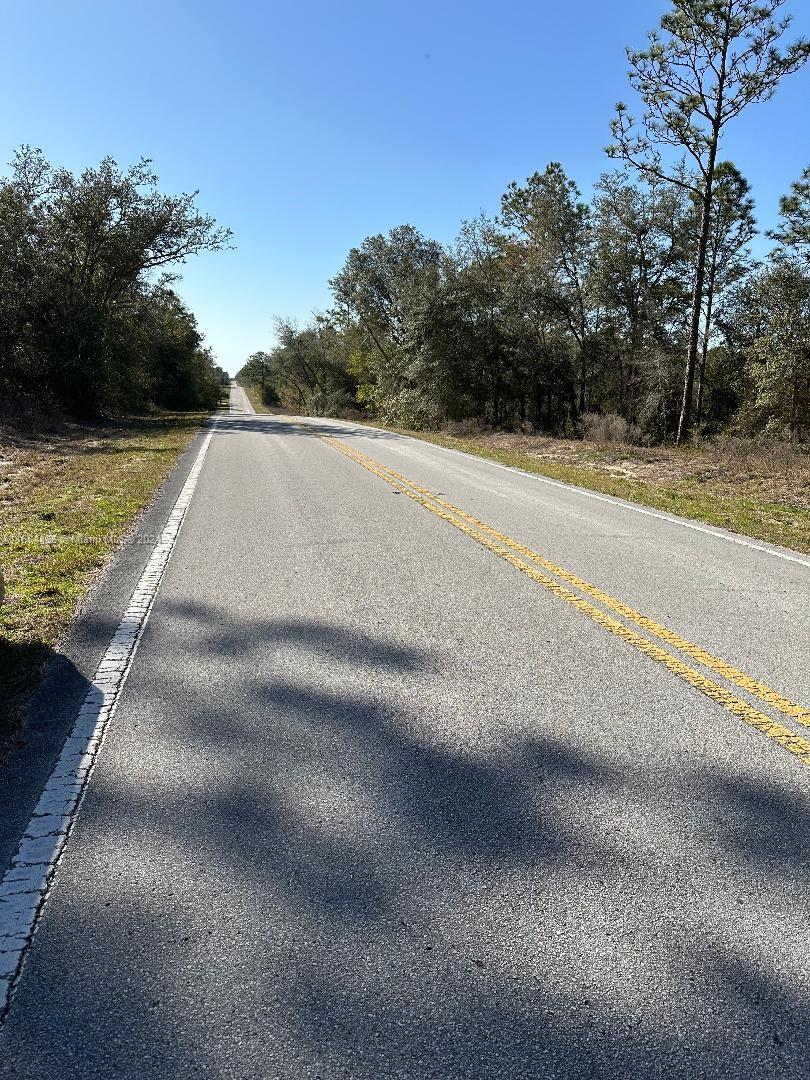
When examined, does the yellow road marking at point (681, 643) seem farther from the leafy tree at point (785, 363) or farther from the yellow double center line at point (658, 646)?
the leafy tree at point (785, 363)

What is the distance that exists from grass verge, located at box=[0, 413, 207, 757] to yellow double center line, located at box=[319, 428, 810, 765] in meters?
3.60

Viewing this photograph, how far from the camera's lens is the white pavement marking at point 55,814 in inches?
88.9

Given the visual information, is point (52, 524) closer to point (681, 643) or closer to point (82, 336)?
point (681, 643)

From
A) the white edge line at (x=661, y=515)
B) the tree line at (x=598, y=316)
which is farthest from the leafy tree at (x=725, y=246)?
the white edge line at (x=661, y=515)

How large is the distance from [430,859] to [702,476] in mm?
14543

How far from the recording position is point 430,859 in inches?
104

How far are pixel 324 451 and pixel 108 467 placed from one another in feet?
18.1

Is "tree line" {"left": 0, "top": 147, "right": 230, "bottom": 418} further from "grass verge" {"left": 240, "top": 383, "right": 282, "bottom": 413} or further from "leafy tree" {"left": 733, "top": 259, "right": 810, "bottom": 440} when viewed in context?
"grass verge" {"left": 240, "top": 383, "right": 282, "bottom": 413}

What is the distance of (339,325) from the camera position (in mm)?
60188

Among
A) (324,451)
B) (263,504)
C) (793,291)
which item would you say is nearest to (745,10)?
(793,291)

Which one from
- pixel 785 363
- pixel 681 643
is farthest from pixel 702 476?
pixel 681 643

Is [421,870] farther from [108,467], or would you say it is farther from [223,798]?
[108,467]

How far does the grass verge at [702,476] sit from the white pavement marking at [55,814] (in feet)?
24.1

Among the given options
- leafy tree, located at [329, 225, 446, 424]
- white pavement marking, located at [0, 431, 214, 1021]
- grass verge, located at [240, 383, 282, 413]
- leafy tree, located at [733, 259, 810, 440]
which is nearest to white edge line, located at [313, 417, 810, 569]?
white pavement marking, located at [0, 431, 214, 1021]
